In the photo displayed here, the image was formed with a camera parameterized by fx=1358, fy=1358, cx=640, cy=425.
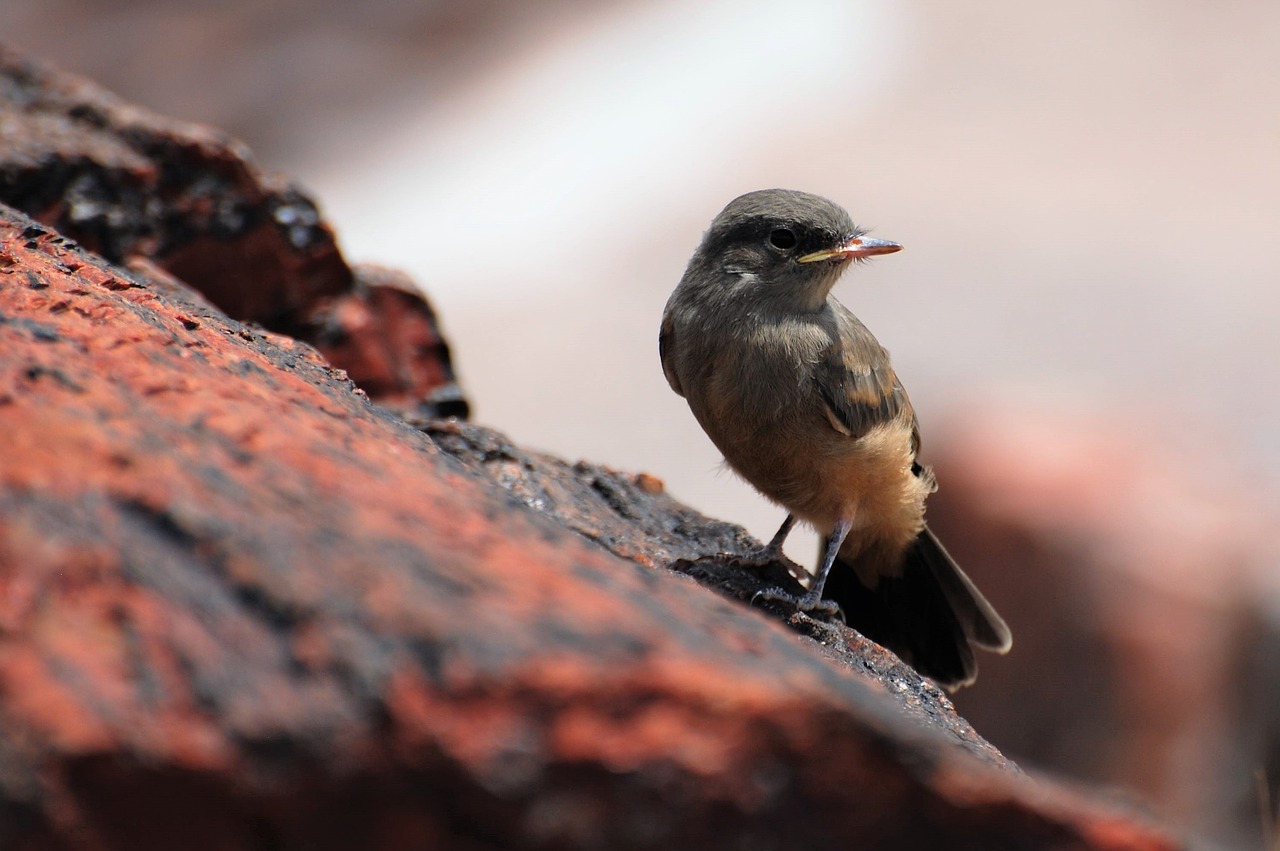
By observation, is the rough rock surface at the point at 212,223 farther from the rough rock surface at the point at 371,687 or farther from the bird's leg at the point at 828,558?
the rough rock surface at the point at 371,687

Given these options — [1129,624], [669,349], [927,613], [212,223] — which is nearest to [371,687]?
[669,349]

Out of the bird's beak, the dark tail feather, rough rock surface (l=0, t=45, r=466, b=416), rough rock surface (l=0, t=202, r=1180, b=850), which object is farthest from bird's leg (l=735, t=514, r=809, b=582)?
rough rock surface (l=0, t=202, r=1180, b=850)

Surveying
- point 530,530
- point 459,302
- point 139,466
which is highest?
point 459,302

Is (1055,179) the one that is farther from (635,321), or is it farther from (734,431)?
(734,431)

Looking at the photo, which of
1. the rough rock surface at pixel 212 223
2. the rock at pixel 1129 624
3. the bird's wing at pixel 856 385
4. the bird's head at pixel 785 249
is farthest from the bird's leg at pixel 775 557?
the rock at pixel 1129 624

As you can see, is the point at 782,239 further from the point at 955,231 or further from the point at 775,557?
the point at 955,231

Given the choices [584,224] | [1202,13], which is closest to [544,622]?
[584,224]
